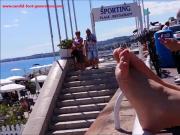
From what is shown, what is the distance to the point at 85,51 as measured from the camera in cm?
1945

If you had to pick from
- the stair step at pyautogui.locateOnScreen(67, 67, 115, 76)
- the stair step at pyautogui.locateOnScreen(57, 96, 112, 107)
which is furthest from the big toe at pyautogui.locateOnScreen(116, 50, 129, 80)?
the stair step at pyautogui.locateOnScreen(67, 67, 115, 76)

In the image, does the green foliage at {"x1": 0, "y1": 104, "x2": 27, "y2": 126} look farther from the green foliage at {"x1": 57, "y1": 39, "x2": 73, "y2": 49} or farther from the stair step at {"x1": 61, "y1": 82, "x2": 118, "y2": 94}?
the green foliage at {"x1": 57, "y1": 39, "x2": 73, "y2": 49}

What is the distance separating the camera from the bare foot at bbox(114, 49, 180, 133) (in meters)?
3.53

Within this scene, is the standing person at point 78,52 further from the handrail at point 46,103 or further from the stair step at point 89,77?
the stair step at point 89,77

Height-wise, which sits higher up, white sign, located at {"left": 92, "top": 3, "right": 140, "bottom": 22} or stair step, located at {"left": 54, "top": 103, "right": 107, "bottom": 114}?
white sign, located at {"left": 92, "top": 3, "right": 140, "bottom": 22}

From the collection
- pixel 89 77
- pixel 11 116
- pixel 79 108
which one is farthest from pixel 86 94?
pixel 11 116

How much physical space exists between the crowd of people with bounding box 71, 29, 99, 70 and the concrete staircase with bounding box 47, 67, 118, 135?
684mm

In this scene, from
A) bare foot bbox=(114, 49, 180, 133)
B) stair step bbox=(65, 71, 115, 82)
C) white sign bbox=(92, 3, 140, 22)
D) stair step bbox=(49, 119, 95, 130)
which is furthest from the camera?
white sign bbox=(92, 3, 140, 22)

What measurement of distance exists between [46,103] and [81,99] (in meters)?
1.33

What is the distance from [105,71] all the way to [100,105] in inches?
101

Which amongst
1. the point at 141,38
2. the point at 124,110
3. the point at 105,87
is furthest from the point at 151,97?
the point at 141,38

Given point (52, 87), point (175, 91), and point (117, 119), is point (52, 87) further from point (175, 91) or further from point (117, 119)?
point (175, 91)

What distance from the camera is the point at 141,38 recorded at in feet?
69.7

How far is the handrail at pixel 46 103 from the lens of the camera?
14357mm
